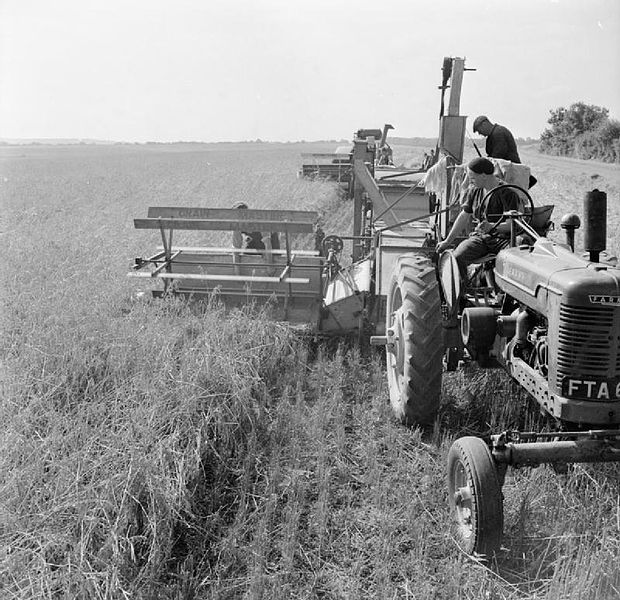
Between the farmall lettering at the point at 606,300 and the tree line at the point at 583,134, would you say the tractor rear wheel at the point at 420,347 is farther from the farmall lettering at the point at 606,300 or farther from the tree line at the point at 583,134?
the tree line at the point at 583,134

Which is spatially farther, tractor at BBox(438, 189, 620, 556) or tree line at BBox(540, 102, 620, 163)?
tree line at BBox(540, 102, 620, 163)

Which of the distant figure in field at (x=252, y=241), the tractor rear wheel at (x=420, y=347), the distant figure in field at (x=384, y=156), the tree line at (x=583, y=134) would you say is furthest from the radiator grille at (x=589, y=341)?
the tree line at (x=583, y=134)

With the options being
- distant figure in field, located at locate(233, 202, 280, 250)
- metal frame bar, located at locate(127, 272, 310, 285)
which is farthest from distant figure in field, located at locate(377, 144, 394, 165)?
metal frame bar, located at locate(127, 272, 310, 285)

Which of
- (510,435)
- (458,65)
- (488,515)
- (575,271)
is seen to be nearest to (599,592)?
(488,515)

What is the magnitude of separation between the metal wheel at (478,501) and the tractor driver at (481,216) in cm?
154

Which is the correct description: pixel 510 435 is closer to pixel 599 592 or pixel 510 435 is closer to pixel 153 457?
pixel 599 592

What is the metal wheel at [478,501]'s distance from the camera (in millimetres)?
2838

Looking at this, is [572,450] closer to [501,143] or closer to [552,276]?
[552,276]

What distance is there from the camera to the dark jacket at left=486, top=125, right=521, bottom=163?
5422 mm

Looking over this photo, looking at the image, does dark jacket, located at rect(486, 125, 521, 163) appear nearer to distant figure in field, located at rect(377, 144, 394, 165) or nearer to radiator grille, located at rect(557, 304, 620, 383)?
radiator grille, located at rect(557, 304, 620, 383)

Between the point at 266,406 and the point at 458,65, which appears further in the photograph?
the point at 458,65

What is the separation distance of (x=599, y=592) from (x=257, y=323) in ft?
11.7

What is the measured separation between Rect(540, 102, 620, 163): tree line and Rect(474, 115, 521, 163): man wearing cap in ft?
99.4

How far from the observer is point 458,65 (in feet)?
22.4
